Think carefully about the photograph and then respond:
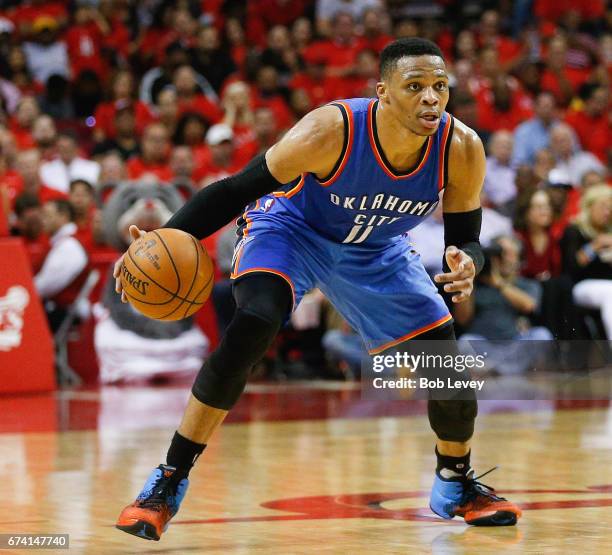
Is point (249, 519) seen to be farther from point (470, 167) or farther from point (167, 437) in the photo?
point (167, 437)

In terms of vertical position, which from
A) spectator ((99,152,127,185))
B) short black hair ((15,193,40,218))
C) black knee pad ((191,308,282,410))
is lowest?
black knee pad ((191,308,282,410))

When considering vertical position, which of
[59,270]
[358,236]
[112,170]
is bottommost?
[358,236]

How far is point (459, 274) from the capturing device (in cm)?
439

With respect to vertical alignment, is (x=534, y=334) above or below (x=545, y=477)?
above

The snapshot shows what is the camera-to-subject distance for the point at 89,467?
6254 millimetres

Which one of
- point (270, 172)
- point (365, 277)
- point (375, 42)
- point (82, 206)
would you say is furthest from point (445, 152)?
point (375, 42)

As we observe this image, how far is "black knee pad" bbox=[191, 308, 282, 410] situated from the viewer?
444 centimetres

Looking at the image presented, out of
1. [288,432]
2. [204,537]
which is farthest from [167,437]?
[204,537]

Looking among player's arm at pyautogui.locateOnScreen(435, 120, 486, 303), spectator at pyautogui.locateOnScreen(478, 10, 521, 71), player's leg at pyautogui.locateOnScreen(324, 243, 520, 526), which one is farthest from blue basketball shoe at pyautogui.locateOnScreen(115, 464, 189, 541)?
spectator at pyautogui.locateOnScreen(478, 10, 521, 71)

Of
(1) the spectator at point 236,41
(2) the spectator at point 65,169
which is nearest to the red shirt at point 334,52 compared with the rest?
(1) the spectator at point 236,41

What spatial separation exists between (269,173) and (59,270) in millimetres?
6525

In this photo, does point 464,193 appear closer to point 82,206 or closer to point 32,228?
point 32,228

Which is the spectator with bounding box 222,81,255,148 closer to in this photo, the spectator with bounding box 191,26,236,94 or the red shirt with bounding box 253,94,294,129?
the red shirt with bounding box 253,94,294,129

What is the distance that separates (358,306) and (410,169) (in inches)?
24.6
